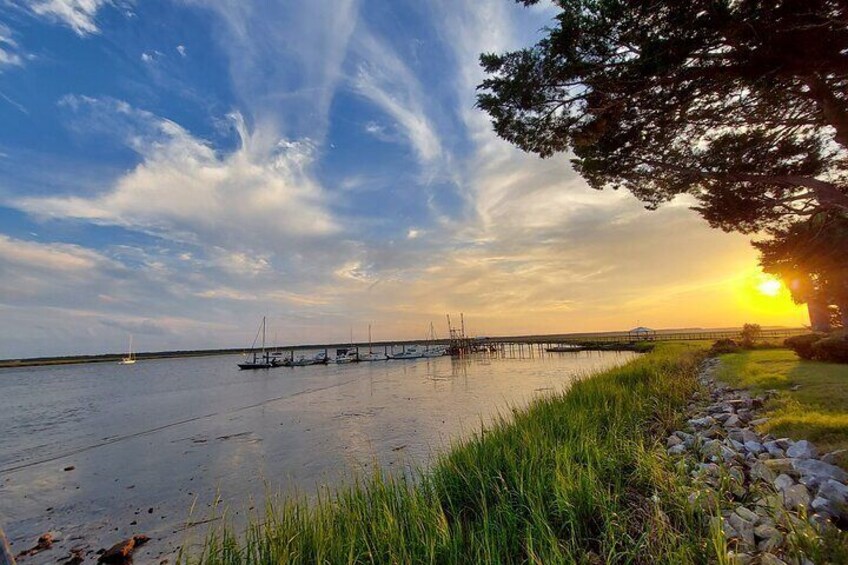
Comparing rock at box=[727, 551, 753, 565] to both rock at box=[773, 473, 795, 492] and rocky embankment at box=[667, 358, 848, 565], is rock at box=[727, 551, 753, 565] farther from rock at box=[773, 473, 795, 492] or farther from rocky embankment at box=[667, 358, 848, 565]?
rock at box=[773, 473, 795, 492]

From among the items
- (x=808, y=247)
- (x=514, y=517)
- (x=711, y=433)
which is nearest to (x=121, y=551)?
(x=514, y=517)

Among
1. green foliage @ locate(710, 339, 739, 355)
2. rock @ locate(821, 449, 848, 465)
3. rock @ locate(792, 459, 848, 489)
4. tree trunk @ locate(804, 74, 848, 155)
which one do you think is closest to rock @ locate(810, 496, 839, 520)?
rock @ locate(792, 459, 848, 489)

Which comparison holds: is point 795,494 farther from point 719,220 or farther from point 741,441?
point 719,220

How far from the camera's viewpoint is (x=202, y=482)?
10.9 meters

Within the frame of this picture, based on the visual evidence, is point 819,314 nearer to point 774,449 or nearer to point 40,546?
point 774,449

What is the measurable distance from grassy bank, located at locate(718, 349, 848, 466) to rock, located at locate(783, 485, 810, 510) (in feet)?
4.07

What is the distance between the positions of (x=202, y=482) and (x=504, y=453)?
9.21m

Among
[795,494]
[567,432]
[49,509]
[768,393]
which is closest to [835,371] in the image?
[768,393]

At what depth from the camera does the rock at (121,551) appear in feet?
22.2

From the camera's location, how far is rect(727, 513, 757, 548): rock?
3.55 metres

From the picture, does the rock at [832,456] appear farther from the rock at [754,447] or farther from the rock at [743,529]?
the rock at [743,529]

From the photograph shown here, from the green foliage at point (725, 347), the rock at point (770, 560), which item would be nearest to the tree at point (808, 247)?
the green foliage at point (725, 347)

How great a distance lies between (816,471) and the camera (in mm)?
4395

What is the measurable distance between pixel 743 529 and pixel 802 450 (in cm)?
224
